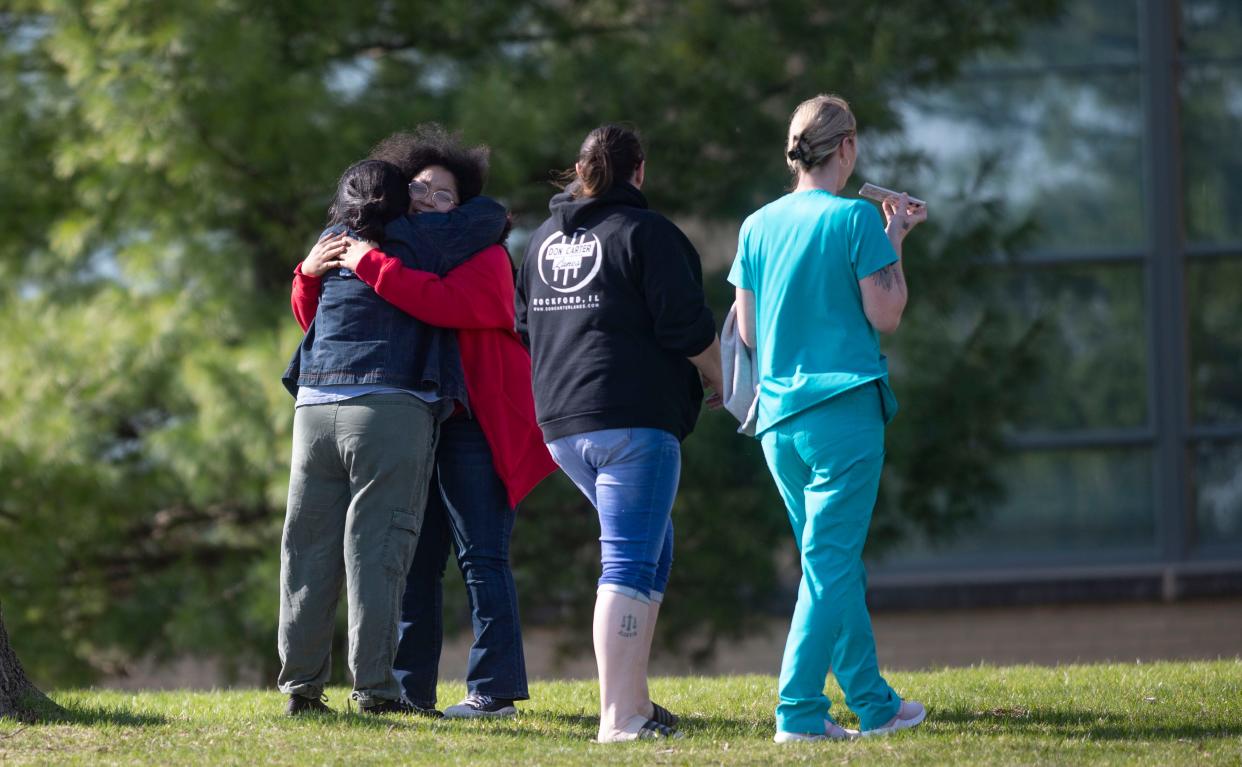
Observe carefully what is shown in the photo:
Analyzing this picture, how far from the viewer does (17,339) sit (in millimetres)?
8539

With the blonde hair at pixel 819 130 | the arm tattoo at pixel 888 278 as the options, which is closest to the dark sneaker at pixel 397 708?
the arm tattoo at pixel 888 278

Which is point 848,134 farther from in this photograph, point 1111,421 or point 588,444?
point 1111,421

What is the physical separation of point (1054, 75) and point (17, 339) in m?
7.94

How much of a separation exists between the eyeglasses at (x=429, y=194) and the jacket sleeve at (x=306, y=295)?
39 cm

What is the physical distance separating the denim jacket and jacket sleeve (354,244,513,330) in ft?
0.17

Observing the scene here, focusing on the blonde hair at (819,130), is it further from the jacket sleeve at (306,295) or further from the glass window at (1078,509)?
the glass window at (1078,509)

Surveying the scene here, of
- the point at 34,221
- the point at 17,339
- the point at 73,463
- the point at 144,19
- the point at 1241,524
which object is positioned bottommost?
the point at 1241,524

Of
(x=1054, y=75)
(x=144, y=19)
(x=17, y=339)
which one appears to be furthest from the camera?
(x=1054, y=75)

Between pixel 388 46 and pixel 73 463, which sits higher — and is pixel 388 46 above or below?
above

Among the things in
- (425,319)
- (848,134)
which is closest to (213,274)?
(425,319)

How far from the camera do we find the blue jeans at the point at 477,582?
493cm

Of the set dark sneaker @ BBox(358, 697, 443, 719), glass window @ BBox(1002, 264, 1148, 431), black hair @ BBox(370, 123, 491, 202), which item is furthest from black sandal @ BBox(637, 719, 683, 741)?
glass window @ BBox(1002, 264, 1148, 431)

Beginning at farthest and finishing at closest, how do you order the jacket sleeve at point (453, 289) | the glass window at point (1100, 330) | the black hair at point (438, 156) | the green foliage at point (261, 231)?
the glass window at point (1100, 330)
the green foliage at point (261, 231)
the black hair at point (438, 156)
the jacket sleeve at point (453, 289)

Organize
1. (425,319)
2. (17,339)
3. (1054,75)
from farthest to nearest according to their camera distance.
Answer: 1. (1054,75)
2. (17,339)
3. (425,319)
